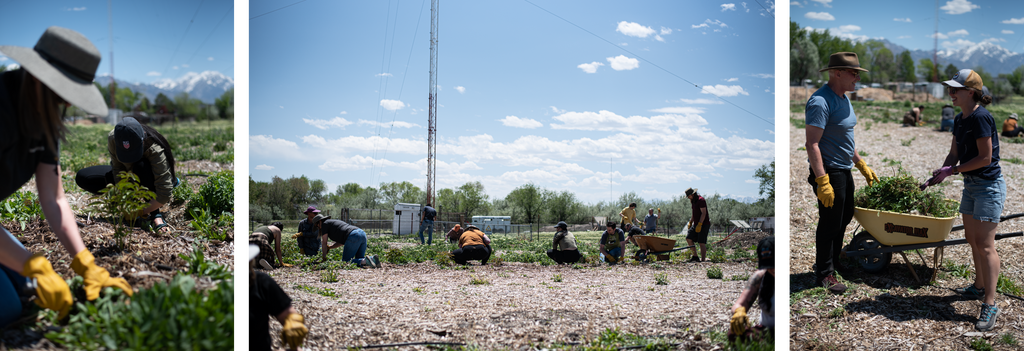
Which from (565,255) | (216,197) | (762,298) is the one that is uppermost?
(216,197)

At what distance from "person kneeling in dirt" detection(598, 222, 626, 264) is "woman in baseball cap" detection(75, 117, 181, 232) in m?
6.02

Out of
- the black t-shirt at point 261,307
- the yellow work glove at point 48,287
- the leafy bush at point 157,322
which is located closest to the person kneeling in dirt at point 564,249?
the black t-shirt at point 261,307

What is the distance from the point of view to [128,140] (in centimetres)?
368

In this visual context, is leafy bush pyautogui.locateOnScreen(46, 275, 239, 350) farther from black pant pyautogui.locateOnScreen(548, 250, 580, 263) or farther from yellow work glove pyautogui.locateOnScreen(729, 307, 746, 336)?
black pant pyautogui.locateOnScreen(548, 250, 580, 263)

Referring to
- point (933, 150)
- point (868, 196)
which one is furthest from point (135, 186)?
point (933, 150)

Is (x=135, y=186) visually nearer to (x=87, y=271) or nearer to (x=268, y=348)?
(x=87, y=271)

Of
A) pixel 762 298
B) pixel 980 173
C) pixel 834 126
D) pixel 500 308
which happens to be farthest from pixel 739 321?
pixel 980 173

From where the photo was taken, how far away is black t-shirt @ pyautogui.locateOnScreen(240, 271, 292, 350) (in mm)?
2400

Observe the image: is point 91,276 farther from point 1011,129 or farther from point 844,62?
point 1011,129

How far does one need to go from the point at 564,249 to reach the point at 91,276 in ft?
19.6

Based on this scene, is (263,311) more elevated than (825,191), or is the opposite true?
(825,191)

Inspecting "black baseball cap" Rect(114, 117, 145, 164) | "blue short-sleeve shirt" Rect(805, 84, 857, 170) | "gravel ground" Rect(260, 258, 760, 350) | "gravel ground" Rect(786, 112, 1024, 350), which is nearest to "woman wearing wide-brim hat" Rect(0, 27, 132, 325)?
"gravel ground" Rect(260, 258, 760, 350)

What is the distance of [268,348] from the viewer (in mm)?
2484

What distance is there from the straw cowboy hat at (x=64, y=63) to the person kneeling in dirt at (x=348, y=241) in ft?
15.2
